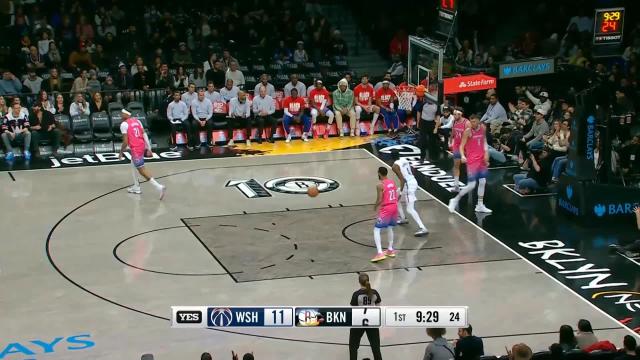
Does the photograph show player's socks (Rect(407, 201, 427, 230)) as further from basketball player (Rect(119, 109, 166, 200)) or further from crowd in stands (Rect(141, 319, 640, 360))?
crowd in stands (Rect(141, 319, 640, 360))

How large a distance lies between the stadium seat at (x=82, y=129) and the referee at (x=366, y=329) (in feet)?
45.8

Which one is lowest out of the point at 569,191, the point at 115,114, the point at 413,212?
the point at 413,212

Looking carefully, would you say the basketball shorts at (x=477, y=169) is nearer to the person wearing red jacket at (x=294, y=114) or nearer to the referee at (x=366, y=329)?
the referee at (x=366, y=329)

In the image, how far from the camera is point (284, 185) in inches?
925

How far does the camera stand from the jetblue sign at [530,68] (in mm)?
28172

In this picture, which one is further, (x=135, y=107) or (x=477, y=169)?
(x=135, y=107)

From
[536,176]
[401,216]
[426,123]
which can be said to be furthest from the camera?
[426,123]

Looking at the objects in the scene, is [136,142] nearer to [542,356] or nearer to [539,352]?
[539,352]

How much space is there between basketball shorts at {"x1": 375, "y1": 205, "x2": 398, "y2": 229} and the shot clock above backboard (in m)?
9.27

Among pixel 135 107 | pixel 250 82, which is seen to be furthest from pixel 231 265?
pixel 250 82

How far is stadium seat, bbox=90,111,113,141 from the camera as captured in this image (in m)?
26.7

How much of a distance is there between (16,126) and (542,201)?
12.1 metres
